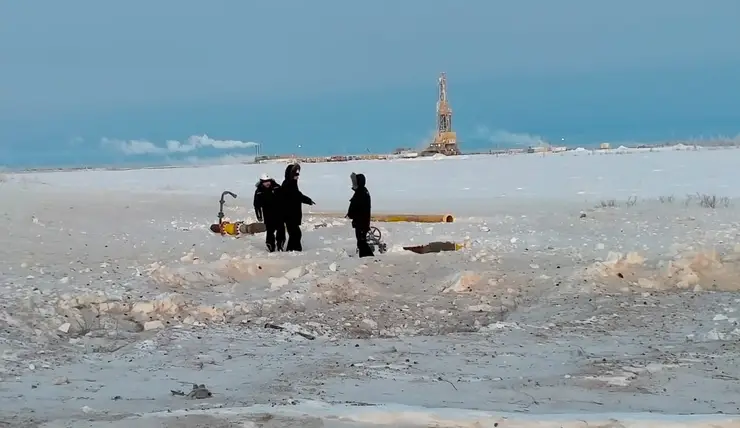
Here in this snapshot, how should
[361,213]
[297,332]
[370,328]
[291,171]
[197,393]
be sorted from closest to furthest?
[197,393], [297,332], [370,328], [361,213], [291,171]

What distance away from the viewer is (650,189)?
31.5m

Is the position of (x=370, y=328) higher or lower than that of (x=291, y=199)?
lower

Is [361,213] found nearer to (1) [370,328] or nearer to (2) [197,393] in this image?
(1) [370,328]

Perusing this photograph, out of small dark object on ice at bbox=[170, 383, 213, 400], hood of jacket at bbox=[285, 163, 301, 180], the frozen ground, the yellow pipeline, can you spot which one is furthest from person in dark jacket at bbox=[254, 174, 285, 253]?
small dark object on ice at bbox=[170, 383, 213, 400]

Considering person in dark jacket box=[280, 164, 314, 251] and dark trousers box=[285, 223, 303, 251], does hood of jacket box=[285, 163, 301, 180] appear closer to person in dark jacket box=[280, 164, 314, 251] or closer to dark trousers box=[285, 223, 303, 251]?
person in dark jacket box=[280, 164, 314, 251]

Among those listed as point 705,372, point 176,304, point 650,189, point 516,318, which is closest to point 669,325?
point 516,318

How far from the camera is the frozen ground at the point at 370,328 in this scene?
4.98 m

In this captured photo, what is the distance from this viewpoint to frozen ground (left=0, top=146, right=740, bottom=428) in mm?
4977

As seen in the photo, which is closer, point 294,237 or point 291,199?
point 291,199

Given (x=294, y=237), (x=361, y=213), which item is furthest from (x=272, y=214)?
(x=361, y=213)

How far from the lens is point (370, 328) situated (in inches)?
329

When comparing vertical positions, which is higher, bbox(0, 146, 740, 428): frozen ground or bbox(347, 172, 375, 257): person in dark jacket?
bbox(347, 172, 375, 257): person in dark jacket

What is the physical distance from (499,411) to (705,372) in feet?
6.91

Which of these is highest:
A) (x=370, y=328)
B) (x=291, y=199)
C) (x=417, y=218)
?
(x=291, y=199)
